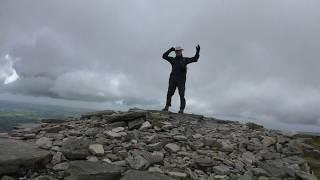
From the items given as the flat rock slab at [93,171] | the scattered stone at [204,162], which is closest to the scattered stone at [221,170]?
the scattered stone at [204,162]

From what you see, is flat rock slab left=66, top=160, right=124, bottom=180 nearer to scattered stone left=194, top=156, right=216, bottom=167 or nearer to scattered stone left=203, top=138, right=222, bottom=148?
scattered stone left=194, top=156, right=216, bottom=167

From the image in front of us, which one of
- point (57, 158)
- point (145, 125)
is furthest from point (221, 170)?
point (57, 158)

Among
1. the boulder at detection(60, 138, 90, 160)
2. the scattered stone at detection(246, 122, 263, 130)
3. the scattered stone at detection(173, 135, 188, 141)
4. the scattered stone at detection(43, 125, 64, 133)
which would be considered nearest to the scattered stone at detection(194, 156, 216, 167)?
the scattered stone at detection(173, 135, 188, 141)

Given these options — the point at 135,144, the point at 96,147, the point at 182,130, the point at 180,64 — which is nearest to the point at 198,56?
the point at 180,64

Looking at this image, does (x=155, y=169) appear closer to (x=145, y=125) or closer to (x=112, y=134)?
(x=112, y=134)

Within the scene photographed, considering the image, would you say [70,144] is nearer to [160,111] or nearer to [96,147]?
[96,147]

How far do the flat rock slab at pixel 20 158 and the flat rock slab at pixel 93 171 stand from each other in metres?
0.96

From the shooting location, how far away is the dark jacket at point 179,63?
19953mm

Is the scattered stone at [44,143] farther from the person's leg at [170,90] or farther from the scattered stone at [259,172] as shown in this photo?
the person's leg at [170,90]

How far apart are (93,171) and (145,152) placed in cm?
260

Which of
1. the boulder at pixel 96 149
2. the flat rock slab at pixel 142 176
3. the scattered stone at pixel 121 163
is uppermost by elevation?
the boulder at pixel 96 149

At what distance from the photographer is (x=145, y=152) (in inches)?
506

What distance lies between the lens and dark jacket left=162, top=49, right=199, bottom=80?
Result: 65.5ft

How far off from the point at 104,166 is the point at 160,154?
246 cm
